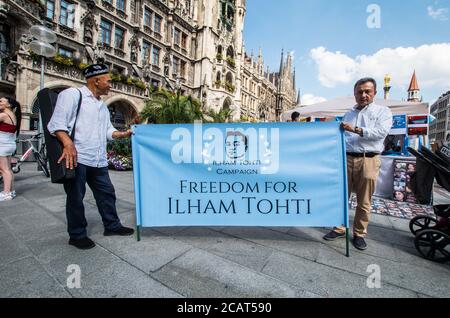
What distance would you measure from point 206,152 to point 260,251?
130 cm

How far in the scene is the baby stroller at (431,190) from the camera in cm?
252

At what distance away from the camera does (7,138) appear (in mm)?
4195

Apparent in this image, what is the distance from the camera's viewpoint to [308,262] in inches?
91.8

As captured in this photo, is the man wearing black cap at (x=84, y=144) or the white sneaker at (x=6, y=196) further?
the white sneaker at (x=6, y=196)

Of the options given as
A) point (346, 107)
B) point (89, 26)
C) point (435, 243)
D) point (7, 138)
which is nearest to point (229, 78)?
point (89, 26)

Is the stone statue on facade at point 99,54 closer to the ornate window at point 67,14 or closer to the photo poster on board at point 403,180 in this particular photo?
the ornate window at point 67,14

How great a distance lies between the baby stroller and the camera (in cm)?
252

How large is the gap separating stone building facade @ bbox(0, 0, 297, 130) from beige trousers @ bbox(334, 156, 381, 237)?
14.3 meters

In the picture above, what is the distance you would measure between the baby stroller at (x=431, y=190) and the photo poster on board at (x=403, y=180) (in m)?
3.50

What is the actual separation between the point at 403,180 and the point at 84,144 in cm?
708

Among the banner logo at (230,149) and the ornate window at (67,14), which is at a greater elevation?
the ornate window at (67,14)

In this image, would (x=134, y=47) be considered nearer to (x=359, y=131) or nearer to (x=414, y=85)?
(x=359, y=131)

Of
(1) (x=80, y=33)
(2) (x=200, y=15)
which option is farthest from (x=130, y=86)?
(2) (x=200, y=15)

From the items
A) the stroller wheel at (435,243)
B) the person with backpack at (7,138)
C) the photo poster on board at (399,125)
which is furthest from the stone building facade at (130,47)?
the stroller wheel at (435,243)
